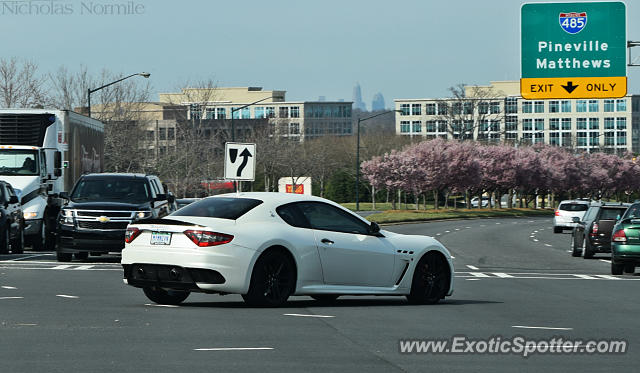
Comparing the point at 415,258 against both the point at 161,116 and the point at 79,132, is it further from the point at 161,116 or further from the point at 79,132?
the point at 161,116

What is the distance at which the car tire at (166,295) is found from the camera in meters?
14.6

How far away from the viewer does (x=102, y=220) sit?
24031 mm

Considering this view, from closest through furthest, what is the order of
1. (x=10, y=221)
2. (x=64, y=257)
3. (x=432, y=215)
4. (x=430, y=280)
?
(x=430, y=280) → (x=64, y=257) → (x=10, y=221) → (x=432, y=215)

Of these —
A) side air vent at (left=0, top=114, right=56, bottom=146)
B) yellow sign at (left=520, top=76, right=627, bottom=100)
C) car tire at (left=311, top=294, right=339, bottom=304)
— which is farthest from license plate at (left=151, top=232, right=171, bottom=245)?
yellow sign at (left=520, top=76, right=627, bottom=100)

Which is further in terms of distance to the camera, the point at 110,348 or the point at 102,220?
the point at 102,220

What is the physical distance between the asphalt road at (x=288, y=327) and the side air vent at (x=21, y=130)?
9960 millimetres

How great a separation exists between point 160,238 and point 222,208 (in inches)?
32.5

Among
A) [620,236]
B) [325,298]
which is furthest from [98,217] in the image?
[620,236]

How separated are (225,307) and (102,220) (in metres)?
10.5

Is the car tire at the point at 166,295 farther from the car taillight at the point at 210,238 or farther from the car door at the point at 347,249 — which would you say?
the car door at the point at 347,249

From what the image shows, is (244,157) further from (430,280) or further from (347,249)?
(347,249)

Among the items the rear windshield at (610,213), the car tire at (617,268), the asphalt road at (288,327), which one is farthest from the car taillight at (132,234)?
the rear windshield at (610,213)

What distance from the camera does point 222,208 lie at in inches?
556

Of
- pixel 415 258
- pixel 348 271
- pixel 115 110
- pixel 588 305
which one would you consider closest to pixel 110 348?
pixel 348 271
